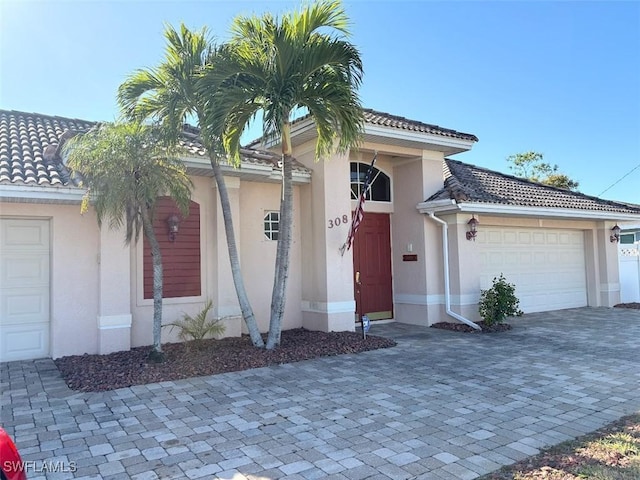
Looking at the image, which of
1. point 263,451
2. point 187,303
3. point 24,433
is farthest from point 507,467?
point 187,303

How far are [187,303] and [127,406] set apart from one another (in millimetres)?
3761

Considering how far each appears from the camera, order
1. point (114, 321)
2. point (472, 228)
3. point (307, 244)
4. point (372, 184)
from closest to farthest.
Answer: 1. point (114, 321)
2. point (307, 244)
3. point (472, 228)
4. point (372, 184)

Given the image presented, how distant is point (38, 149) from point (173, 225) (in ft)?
10.3

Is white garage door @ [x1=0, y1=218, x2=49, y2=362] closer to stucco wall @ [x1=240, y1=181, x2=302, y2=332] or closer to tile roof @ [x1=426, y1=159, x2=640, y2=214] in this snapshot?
stucco wall @ [x1=240, y1=181, x2=302, y2=332]

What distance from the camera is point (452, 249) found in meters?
11.2

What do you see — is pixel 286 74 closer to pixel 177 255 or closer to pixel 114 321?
pixel 177 255

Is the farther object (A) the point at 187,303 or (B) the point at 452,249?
(B) the point at 452,249

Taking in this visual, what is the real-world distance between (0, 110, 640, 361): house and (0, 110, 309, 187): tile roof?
1.7 inches

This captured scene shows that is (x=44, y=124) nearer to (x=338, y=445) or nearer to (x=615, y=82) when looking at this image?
(x=338, y=445)

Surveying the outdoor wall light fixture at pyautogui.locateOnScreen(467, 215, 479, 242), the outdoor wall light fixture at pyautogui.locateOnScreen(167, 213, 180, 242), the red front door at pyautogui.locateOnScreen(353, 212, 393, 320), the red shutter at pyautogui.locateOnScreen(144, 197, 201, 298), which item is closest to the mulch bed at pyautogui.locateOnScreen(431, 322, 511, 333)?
the red front door at pyautogui.locateOnScreen(353, 212, 393, 320)

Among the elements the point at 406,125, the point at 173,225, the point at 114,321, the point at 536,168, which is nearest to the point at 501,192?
the point at 406,125

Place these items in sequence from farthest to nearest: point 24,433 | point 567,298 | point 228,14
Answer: point 567,298 < point 228,14 < point 24,433

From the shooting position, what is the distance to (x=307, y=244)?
10.6 m

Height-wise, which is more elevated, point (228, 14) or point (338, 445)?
point (228, 14)
